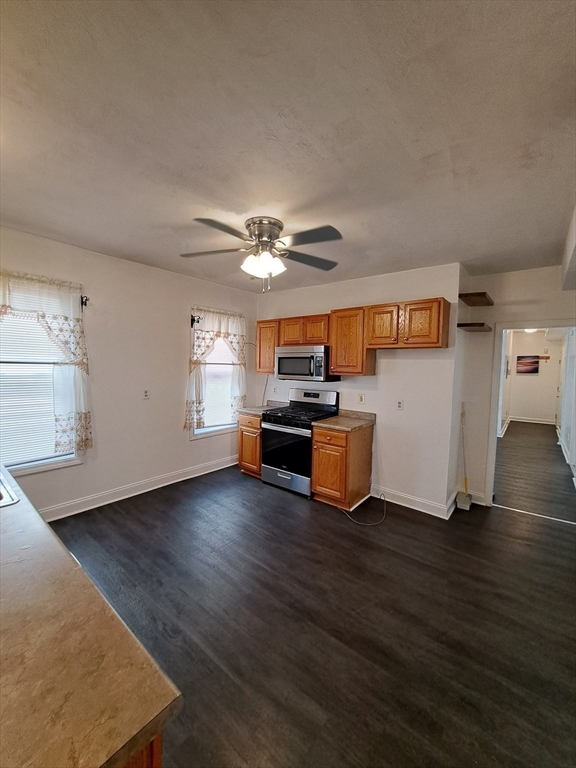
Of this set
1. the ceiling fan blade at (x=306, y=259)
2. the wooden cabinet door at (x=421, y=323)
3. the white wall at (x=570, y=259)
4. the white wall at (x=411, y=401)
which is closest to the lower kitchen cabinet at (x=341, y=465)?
the white wall at (x=411, y=401)

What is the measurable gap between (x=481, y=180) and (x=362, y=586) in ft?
8.98

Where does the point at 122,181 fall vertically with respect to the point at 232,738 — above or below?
above

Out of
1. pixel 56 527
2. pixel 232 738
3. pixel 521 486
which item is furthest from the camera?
pixel 521 486

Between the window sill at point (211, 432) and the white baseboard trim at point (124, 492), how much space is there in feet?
1.27

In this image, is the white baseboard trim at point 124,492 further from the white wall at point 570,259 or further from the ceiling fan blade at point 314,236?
the white wall at point 570,259

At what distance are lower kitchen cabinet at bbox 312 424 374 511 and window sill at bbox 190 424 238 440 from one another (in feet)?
5.06

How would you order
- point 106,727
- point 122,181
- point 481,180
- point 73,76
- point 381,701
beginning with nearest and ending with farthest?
1. point 106,727
2. point 73,76
3. point 381,701
4. point 481,180
5. point 122,181

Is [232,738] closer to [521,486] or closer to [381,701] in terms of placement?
[381,701]

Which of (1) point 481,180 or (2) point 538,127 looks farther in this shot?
(1) point 481,180

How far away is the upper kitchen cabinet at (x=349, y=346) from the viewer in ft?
11.9

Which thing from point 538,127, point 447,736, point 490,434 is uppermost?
point 538,127

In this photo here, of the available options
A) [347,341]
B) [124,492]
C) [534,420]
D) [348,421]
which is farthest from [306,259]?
[534,420]

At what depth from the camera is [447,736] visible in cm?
139

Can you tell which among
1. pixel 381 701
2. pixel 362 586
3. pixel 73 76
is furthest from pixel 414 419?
pixel 73 76
